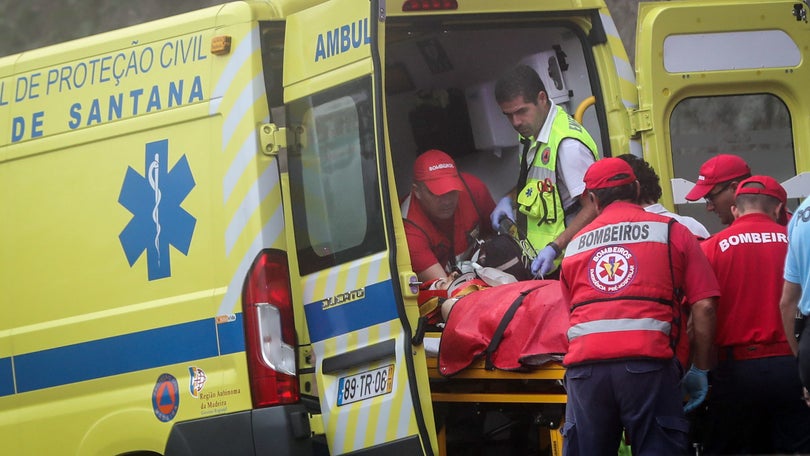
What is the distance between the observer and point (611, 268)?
468cm

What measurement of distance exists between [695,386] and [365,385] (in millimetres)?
1288

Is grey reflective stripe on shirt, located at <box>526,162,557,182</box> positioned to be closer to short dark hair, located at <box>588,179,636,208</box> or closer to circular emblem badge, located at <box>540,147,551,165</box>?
circular emblem badge, located at <box>540,147,551,165</box>

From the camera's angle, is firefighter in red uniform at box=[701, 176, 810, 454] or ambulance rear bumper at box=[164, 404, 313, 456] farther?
firefighter in red uniform at box=[701, 176, 810, 454]

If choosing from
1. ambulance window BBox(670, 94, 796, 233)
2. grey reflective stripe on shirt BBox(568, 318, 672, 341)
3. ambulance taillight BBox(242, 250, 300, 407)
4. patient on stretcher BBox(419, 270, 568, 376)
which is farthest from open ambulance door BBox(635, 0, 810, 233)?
ambulance taillight BBox(242, 250, 300, 407)

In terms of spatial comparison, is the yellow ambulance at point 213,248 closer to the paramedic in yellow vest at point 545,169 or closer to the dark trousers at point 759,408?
the dark trousers at point 759,408

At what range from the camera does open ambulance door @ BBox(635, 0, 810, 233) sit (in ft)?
20.3

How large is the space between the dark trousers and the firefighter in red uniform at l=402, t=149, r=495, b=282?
1935mm

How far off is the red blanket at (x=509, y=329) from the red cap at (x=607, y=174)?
50cm

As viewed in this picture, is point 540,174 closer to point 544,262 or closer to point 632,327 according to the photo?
point 544,262

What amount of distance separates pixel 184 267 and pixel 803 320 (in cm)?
230

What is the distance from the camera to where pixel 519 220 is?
6.81 metres

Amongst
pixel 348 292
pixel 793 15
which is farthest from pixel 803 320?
pixel 793 15

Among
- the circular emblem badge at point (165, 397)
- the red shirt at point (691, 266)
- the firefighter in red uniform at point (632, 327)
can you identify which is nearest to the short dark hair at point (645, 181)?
the firefighter in red uniform at point (632, 327)

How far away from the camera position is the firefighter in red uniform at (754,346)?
5.06m
